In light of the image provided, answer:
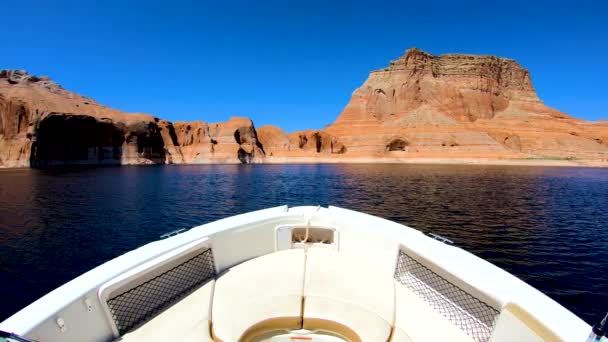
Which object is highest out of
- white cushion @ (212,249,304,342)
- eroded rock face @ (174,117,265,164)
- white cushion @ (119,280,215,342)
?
eroded rock face @ (174,117,265,164)

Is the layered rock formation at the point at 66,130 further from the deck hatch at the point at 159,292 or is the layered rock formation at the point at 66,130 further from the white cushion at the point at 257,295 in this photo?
the white cushion at the point at 257,295

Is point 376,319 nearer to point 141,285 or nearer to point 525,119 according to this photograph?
point 141,285

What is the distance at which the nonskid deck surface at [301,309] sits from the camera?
4055 mm

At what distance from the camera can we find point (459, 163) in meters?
94.2

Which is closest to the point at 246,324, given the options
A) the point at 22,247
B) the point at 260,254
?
the point at 260,254

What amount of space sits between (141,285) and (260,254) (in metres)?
2.44

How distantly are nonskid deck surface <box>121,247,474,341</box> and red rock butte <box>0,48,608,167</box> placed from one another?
102 metres

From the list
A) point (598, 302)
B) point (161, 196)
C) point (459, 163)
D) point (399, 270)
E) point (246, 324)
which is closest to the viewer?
point (246, 324)

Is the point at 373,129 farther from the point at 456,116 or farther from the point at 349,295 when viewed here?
the point at 349,295

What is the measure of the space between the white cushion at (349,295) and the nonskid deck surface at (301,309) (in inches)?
0.5

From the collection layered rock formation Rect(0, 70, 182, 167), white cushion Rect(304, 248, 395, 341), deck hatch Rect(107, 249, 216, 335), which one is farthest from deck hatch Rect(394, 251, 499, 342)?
layered rock formation Rect(0, 70, 182, 167)

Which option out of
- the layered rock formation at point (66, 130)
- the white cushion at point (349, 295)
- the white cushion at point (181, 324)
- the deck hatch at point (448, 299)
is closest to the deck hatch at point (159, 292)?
the white cushion at point (181, 324)

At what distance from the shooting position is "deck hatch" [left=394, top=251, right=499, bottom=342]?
13.1 feet

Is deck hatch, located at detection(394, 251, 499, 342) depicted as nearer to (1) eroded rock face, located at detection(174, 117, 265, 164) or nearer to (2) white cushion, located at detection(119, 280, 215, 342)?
(2) white cushion, located at detection(119, 280, 215, 342)
